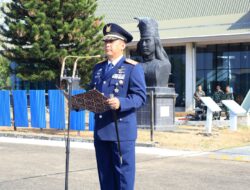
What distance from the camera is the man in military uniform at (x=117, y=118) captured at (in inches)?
177

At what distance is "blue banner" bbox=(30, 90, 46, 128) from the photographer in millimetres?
15633

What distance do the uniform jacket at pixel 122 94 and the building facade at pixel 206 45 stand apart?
91.3ft

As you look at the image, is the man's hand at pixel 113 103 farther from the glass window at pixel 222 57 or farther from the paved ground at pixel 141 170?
the glass window at pixel 222 57

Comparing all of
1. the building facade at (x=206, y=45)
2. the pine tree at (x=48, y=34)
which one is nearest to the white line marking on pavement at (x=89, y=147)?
the pine tree at (x=48, y=34)

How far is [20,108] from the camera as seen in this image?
16078 mm

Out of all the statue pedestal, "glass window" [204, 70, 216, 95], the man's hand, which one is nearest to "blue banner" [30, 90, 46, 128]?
the statue pedestal

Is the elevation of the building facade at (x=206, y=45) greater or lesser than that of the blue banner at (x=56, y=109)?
greater

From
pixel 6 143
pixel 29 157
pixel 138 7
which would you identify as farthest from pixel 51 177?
pixel 138 7

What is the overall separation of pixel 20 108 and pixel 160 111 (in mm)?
4548

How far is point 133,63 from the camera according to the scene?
4.63 m

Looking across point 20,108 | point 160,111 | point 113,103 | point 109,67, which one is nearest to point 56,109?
point 20,108

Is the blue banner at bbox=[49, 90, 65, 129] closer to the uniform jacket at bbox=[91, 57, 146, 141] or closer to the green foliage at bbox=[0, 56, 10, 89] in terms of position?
the uniform jacket at bbox=[91, 57, 146, 141]

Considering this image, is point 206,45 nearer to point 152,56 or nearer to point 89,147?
point 152,56

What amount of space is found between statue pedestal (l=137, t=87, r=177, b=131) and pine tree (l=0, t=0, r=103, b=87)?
1094 cm
